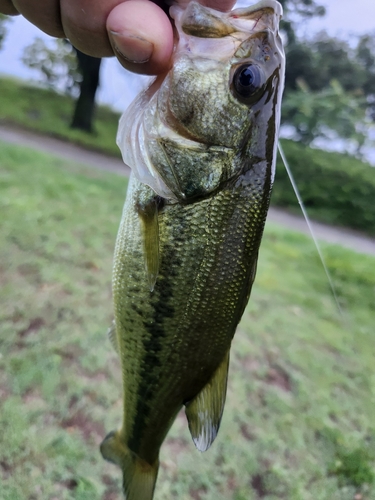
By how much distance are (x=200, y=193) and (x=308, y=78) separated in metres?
16.9

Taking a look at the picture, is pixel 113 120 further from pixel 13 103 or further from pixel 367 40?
pixel 367 40

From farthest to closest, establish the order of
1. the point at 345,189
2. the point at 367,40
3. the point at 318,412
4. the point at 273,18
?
the point at 367,40 < the point at 345,189 < the point at 318,412 < the point at 273,18

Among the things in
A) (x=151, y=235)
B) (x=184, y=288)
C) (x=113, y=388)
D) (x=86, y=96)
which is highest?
(x=151, y=235)

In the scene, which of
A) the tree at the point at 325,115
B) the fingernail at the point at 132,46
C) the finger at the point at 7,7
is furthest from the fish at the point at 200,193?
the tree at the point at 325,115

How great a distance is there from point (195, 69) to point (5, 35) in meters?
15.3

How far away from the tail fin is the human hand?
1.41 m


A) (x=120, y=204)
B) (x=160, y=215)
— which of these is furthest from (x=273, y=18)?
(x=120, y=204)

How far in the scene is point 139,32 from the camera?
40.9 inches

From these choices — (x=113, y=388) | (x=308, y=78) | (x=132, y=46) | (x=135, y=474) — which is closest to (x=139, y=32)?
(x=132, y=46)

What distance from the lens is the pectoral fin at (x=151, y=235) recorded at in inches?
51.5

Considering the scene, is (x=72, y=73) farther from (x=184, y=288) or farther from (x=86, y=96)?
(x=184, y=288)

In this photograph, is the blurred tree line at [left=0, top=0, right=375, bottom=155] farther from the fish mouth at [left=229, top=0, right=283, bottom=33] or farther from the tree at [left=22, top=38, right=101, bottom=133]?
the fish mouth at [left=229, top=0, right=283, bottom=33]

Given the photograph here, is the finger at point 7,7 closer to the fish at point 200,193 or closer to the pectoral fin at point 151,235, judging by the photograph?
the fish at point 200,193

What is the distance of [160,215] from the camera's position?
1.32 metres
